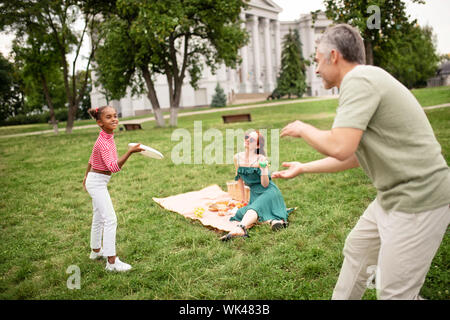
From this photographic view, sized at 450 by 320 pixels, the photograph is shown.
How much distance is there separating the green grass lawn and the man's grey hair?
2.33 metres

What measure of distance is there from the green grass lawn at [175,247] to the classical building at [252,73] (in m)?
44.2

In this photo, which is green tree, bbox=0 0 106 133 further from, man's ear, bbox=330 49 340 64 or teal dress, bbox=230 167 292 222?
man's ear, bbox=330 49 340 64

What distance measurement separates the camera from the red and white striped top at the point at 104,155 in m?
4.01

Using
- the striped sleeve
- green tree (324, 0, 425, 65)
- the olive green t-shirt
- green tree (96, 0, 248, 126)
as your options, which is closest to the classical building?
green tree (96, 0, 248, 126)

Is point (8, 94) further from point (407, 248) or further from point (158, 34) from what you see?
point (407, 248)

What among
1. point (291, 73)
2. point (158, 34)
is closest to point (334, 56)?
point (158, 34)

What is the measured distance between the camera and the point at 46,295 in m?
3.78

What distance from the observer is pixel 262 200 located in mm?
5633

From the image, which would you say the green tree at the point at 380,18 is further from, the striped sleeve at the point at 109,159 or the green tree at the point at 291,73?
the green tree at the point at 291,73

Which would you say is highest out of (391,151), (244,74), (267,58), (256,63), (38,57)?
(267,58)

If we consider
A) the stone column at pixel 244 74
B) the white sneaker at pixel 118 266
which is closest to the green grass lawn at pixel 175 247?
the white sneaker at pixel 118 266

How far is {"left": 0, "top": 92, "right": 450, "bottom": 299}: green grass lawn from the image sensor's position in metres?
3.75

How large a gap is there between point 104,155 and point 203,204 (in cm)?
321
